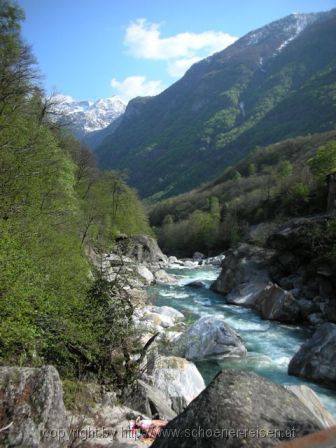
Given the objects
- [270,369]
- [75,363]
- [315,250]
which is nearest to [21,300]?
[75,363]

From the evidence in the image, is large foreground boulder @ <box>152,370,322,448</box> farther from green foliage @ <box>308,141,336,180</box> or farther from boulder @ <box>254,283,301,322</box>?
green foliage @ <box>308,141,336,180</box>

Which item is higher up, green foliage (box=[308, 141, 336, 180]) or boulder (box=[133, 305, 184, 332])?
green foliage (box=[308, 141, 336, 180])

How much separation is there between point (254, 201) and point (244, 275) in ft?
174

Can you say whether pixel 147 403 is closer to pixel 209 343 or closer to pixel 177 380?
pixel 177 380

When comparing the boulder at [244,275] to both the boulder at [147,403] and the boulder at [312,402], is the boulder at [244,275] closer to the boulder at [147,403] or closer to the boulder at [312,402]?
the boulder at [312,402]

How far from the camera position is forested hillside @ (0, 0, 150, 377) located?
1082 centimetres

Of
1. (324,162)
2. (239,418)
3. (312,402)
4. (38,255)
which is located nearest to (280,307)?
(312,402)

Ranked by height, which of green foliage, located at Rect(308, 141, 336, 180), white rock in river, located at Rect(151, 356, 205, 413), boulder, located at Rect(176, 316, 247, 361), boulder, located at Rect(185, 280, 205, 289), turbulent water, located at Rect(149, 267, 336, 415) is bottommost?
boulder, located at Rect(185, 280, 205, 289)

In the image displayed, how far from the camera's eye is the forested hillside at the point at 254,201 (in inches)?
2325

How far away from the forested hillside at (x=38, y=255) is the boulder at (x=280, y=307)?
13920mm

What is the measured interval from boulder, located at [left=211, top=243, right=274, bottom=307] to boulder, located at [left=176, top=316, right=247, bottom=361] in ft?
41.0

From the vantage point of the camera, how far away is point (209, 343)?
20.4m

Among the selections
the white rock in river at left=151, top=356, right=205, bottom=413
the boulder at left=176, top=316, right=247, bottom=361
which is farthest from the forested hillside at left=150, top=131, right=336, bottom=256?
the white rock in river at left=151, top=356, right=205, bottom=413

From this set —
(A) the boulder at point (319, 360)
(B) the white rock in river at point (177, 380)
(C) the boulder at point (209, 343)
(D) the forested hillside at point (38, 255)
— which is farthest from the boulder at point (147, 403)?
(C) the boulder at point (209, 343)
